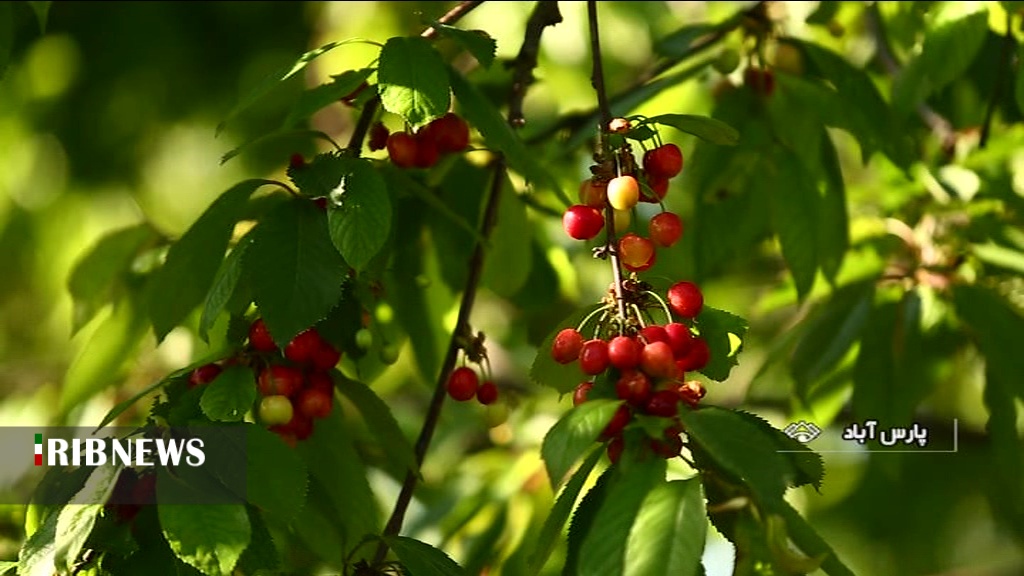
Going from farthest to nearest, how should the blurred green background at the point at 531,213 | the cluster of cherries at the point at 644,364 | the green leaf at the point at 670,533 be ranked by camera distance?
the blurred green background at the point at 531,213, the cluster of cherries at the point at 644,364, the green leaf at the point at 670,533

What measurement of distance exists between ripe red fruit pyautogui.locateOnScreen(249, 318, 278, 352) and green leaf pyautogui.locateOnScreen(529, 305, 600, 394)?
25 cm

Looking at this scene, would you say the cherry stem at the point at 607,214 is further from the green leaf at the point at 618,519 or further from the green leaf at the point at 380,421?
the green leaf at the point at 380,421

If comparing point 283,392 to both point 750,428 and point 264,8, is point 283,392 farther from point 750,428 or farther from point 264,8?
point 264,8

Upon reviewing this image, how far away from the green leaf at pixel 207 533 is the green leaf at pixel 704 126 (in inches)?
18.5

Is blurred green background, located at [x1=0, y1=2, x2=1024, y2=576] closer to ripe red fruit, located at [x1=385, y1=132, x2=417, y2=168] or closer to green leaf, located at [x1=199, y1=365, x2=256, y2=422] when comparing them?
ripe red fruit, located at [x1=385, y1=132, x2=417, y2=168]

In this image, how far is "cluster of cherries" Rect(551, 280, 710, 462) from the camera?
1.09 m

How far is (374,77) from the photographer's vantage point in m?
1.34

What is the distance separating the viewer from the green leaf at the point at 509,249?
72.1 inches

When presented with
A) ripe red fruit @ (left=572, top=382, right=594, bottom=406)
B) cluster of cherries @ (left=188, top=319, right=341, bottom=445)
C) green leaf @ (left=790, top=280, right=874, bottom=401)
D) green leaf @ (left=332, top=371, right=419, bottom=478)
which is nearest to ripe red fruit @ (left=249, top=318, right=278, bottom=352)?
cluster of cherries @ (left=188, top=319, right=341, bottom=445)

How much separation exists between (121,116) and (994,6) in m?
1.90

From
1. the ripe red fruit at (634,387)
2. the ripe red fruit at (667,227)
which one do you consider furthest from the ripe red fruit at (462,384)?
the ripe red fruit at (634,387)

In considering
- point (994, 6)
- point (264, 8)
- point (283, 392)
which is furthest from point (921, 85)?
point (264, 8)

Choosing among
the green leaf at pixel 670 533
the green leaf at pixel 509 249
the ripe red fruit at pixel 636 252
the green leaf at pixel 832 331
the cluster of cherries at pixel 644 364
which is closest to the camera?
the green leaf at pixel 670 533

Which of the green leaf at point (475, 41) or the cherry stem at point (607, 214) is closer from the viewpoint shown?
the cherry stem at point (607, 214)
